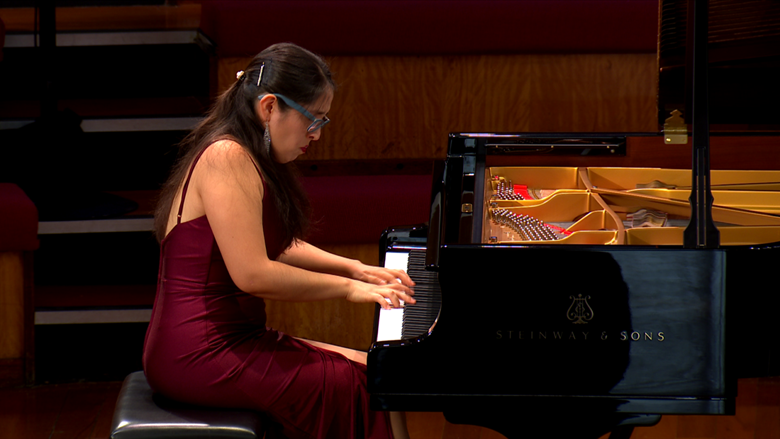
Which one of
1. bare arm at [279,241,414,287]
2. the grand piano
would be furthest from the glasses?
the grand piano

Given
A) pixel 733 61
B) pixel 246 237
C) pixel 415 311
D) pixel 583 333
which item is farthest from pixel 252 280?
pixel 733 61

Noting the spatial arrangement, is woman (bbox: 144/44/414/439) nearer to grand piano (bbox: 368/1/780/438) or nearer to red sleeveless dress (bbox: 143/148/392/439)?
red sleeveless dress (bbox: 143/148/392/439)

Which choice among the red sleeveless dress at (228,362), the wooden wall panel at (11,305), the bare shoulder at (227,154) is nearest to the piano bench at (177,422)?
the red sleeveless dress at (228,362)

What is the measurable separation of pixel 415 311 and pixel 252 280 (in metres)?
0.32

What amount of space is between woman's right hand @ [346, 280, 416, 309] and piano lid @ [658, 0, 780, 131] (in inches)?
33.1

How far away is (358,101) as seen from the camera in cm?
335

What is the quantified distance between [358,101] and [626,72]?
1.09 metres

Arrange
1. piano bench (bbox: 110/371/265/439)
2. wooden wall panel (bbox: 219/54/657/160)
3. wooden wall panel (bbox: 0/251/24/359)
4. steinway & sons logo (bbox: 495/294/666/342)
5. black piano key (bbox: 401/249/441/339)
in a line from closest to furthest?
1. steinway & sons logo (bbox: 495/294/666/342)
2. piano bench (bbox: 110/371/265/439)
3. black piano key (bbox: 401/249/441/339)
4. wooden wall panel (bbox: 0/251/24/359)
5. wooden wall panel (bbox: 219/54/657/160)

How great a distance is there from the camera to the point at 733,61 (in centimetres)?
200

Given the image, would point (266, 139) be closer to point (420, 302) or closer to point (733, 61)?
point (420, 302)

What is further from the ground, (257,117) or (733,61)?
(733,61)

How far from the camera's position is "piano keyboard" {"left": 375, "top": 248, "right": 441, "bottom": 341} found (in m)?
1.54

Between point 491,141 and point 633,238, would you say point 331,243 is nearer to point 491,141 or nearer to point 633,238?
point 491,141

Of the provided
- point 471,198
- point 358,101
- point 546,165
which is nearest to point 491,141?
point 546,165
